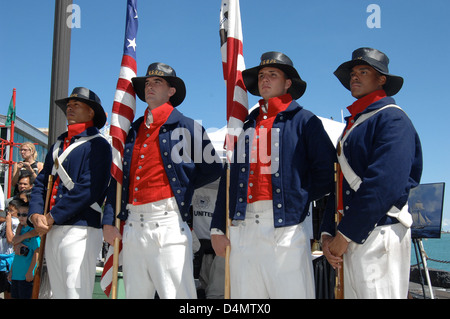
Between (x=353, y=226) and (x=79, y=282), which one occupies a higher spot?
(x=353, y=226)

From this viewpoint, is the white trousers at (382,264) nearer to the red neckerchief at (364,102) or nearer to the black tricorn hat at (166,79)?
the red neckerchief at (364,102)

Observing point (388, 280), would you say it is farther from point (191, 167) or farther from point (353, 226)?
point (191, 167)

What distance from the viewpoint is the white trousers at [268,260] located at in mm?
3410

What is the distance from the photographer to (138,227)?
3934 mm

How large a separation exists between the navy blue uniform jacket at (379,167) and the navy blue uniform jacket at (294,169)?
0.19 meters

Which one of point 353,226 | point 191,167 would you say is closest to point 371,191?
point 353,226

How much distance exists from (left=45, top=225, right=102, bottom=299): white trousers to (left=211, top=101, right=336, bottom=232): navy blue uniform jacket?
149 cm

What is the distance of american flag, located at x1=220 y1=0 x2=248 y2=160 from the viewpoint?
14.2 ft

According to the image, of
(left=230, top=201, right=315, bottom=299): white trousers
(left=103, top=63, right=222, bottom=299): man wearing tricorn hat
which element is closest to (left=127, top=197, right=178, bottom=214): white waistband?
(left=103, top=63, right=222, bottom=299): man wearing tricorn hat

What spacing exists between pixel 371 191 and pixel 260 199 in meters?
0.85

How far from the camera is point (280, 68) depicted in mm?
4066

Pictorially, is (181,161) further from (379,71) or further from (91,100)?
(379,71)
